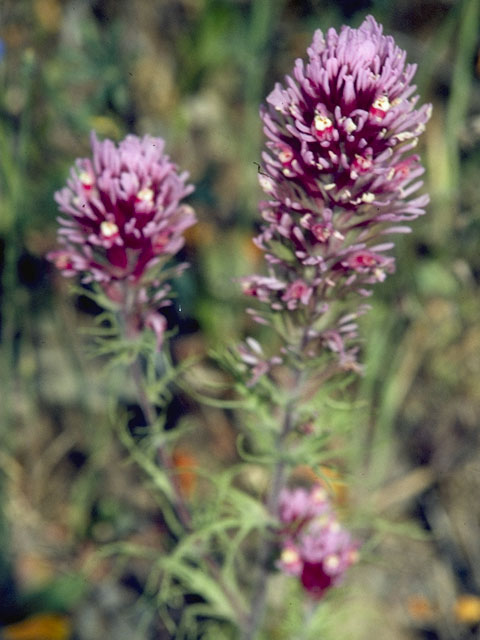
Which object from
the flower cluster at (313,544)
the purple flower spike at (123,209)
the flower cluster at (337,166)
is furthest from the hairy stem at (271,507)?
the purple flower spike at (123,209)

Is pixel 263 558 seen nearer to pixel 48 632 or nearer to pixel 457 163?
pixel 48 632

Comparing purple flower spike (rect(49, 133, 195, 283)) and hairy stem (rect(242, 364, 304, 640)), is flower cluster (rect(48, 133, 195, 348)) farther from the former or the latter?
hairy stem (rect(242, 364, 304, 640))

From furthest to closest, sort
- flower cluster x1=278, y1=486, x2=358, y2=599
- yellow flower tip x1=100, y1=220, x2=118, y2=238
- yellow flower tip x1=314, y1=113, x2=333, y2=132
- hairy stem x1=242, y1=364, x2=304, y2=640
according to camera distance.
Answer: flower cluster x1=278, y1=486, x2=358, y2=599
hairy stem x1=242, y1=364, x2=304, y2=640
yellow flower tip x1=100, y1=220, x2=118, y2=238
yellow flower tip x1=314, y1=113, x2=333, y2=132

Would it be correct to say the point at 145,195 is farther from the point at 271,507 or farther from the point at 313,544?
the point at 313,544

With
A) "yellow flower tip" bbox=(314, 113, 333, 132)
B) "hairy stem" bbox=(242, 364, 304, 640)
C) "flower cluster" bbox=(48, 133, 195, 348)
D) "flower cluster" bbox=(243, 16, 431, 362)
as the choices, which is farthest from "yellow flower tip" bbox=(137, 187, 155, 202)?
"hairy stem" bbox=(242, 364, 304, 640)

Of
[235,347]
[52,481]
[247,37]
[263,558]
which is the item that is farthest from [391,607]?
[247,37]

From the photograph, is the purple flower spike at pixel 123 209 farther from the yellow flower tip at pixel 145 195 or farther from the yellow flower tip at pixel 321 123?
the yellow flower tip at pixel 321 123
